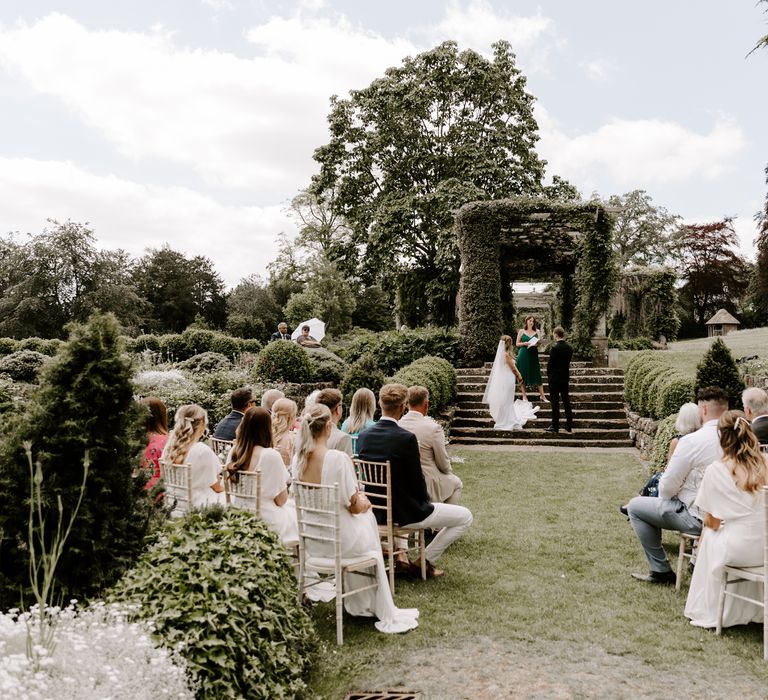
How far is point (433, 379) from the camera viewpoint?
1259 centimetres

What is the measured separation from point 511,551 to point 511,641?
2.08 meters

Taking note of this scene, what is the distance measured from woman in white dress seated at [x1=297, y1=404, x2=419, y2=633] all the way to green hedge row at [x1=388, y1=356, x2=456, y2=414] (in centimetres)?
676

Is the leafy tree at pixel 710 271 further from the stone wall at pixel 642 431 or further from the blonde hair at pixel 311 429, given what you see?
the blonde hair at pixel 311 429

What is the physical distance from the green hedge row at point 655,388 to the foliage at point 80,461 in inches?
332

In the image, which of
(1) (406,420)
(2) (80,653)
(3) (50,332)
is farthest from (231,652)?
(3) (50,332)

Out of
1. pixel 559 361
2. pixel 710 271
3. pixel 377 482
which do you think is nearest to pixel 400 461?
pixel 377 482

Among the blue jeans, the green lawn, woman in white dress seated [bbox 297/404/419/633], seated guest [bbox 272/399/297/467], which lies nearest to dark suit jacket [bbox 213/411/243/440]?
seated guest [bbox 272/399/297/467]

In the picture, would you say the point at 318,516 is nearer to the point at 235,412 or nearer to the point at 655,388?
the point at 235,412

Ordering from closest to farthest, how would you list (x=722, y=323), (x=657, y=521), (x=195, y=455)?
(x=195, y=455) < (x=657, y=521) < (x=722, y=323)

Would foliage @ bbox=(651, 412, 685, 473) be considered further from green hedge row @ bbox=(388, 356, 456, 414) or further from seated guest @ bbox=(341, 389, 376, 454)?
green hedge row @ bbox=(388, 356, 456, 414)

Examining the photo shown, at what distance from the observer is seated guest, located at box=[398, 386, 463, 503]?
19.7ft

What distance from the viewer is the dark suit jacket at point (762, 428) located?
18.0ft

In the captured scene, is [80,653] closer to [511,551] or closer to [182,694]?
[182,694]

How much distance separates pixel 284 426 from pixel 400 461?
1.40 metres
